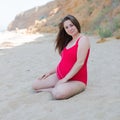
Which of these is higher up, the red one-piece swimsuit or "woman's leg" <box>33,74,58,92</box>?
the red one-piece swimsuit

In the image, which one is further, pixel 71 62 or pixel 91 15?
pixel 91 15

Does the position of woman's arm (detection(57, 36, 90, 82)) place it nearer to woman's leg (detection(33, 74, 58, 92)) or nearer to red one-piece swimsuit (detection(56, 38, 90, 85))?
red one-piece swimsuit (detection(56, 38, 90, 85))

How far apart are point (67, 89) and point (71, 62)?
354 millimetres

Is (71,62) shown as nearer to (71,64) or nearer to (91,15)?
(71,64)

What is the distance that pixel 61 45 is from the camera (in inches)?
193

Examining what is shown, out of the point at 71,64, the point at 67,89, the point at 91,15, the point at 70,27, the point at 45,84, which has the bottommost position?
the point at 91,15

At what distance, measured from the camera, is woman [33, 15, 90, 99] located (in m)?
4.44

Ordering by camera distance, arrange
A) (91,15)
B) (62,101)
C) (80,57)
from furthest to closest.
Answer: (91,15) < (80,57) < (62,101)

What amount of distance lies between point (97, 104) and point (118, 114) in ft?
1.44

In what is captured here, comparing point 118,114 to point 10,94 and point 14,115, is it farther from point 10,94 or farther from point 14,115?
point 10,94

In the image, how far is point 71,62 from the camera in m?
4.57

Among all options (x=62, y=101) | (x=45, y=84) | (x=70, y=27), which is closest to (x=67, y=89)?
(x=62, y=101)

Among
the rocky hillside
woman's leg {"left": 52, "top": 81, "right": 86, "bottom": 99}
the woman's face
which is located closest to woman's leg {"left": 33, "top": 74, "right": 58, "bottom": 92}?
woman's leg {"left": 52, "top": 81, "right": 86, "bottom": 99}

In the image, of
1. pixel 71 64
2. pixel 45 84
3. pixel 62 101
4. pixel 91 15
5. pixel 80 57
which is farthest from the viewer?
pixel 91 15
